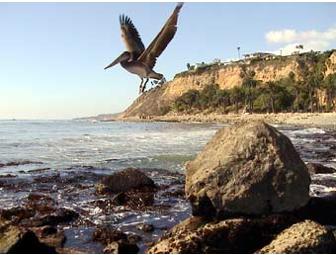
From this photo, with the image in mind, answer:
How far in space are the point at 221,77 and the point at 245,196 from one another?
146 m

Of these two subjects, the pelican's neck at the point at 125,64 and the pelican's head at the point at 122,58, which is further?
the pelican's neck at the point at 125,64

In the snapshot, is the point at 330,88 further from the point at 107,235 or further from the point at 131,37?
the point at 131,37

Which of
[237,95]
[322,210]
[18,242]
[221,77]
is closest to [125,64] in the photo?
[18,242]

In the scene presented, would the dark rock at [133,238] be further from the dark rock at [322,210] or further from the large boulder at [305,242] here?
the dark rock at [322,210]

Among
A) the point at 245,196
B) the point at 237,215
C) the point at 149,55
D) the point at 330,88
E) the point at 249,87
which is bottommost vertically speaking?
the point at 237,215

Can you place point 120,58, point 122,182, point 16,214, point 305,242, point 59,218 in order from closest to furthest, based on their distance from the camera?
1. point 120,58
2. point 305,242
3. point 59,218
4. point 16,214
5. point 122,182

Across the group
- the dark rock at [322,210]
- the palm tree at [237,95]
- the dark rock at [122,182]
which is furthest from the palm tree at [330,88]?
the dark rock at [322,210]

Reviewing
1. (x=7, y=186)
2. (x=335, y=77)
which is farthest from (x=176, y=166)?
(x=335, y=77)

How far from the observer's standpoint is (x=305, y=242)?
8.10 meters

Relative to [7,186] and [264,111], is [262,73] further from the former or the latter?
[7,186]

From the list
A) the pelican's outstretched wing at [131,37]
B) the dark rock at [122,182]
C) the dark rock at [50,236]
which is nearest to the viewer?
the pelican's outstretched wing at [131,37]

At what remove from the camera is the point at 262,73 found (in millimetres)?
138250

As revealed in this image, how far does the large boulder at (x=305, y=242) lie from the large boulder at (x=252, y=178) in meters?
1.10

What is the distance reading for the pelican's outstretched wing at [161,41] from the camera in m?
6.70
